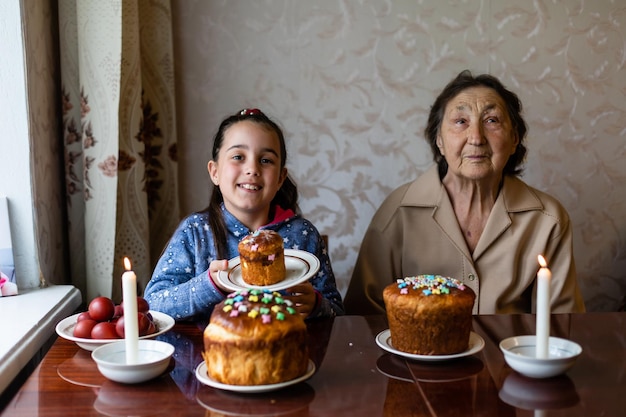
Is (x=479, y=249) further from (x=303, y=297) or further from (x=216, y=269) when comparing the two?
(x=216, y=269)

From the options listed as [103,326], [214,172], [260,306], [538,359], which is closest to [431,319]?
[538,359]

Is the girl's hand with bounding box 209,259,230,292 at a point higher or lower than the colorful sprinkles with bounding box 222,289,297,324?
lower

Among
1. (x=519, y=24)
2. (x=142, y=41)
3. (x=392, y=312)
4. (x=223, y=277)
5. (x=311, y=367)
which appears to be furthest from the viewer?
(x=519, y=24)

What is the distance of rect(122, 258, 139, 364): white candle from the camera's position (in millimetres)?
1254

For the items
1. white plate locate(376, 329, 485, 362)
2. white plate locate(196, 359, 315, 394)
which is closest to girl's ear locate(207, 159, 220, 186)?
white plate locate(376, 329, 485, 362)

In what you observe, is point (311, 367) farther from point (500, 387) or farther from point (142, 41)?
point (142, 41)

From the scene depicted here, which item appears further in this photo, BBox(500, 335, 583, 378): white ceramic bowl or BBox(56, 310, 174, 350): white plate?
BBox(56, 310, 174, 350): white plate

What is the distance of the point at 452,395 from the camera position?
4.05 feet

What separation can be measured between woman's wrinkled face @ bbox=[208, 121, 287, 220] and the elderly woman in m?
0.58

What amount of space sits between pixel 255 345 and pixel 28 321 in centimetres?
78

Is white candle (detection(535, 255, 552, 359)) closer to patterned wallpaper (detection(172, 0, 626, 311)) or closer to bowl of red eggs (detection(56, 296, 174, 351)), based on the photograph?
bowl of red eggs (detection(56, 296, 174, 351))

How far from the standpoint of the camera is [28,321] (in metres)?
1.72

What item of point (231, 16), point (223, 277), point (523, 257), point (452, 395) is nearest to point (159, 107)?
point (231, 16)

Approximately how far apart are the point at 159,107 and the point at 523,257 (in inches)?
54.9
